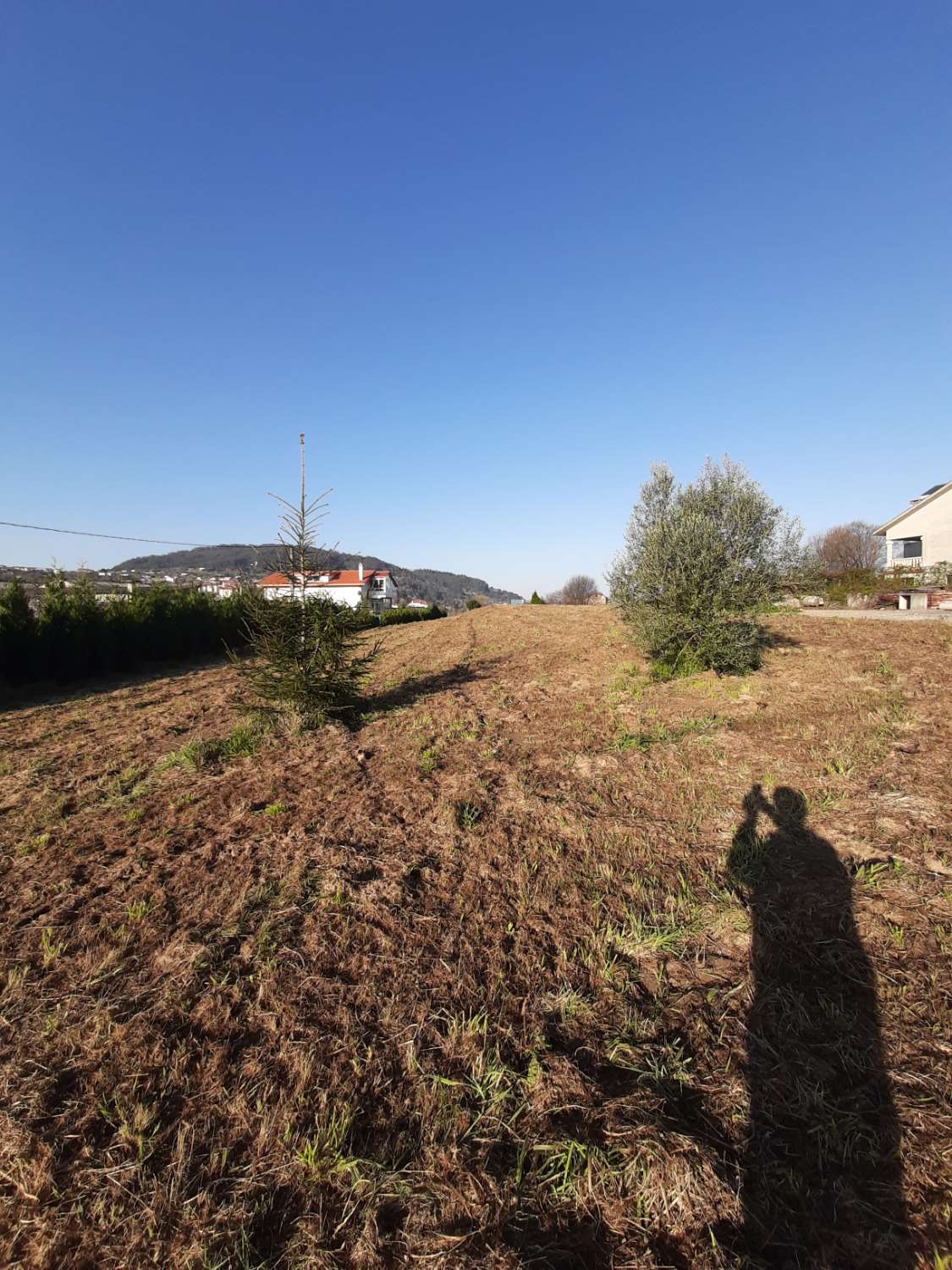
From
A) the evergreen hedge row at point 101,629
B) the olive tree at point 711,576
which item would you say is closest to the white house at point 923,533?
the olive tree at point 711,576

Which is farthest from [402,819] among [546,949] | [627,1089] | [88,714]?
[88,714]

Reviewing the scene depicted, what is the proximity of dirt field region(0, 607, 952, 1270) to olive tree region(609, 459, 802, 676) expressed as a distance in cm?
369

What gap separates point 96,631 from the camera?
48.5 ft

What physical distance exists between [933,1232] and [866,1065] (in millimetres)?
655

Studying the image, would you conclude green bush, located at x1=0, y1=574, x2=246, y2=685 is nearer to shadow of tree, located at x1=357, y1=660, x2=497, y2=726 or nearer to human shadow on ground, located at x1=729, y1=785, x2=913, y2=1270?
shadow of tree, located at x1=357, y1=660, x2=497, y2=726

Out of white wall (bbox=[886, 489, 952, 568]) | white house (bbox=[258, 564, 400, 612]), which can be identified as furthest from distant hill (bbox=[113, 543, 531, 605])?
white wall (bbox=[886, 489, 952, 568])

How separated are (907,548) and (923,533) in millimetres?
1626

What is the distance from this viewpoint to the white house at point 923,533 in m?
34.4

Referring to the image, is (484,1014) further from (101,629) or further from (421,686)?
(101,629)

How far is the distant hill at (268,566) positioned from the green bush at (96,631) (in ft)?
9.23

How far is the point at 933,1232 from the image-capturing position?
1764mm

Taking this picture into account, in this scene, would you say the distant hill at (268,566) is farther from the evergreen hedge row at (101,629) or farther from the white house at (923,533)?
the white house at (923,533)

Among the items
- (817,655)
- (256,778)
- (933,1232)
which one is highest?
(817,655)

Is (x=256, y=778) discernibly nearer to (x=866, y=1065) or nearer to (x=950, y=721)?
(x=866, y=1065)
